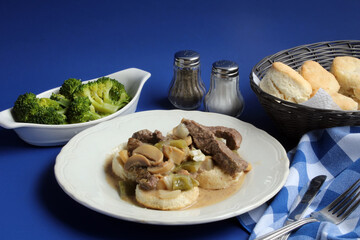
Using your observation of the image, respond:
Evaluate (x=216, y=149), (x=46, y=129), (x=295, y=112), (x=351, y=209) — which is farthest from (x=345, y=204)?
(x=46, y=129)

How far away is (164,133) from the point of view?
13.3ft

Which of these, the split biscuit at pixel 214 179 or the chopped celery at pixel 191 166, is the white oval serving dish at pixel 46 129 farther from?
the split biscuit at pixel 214 179

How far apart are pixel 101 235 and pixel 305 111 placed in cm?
176

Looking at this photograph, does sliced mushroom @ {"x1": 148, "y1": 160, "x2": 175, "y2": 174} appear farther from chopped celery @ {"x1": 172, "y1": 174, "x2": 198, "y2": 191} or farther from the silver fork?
the silver fork

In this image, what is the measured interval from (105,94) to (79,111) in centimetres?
48

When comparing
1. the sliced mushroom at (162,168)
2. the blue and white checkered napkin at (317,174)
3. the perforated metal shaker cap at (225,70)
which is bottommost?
the blue and white checkered napkin at (317,174)

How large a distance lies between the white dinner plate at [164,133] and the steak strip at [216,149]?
0.16 meters

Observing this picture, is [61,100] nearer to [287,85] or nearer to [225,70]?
[225,70]

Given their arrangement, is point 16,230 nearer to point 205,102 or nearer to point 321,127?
point 205,102

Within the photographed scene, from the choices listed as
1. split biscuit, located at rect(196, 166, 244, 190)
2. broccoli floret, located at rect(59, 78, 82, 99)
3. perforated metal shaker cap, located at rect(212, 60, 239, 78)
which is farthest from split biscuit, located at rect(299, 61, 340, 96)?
broccoli floret, located at rect(59, 78, 82, 99)

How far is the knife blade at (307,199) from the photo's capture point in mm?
3107

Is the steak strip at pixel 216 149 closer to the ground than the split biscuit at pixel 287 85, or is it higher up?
closer to the ground

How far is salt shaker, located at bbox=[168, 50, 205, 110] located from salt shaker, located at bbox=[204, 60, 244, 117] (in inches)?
8.7

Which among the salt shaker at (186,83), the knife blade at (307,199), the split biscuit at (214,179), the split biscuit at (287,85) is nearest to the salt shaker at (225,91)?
the salt shaker at (186,83)
